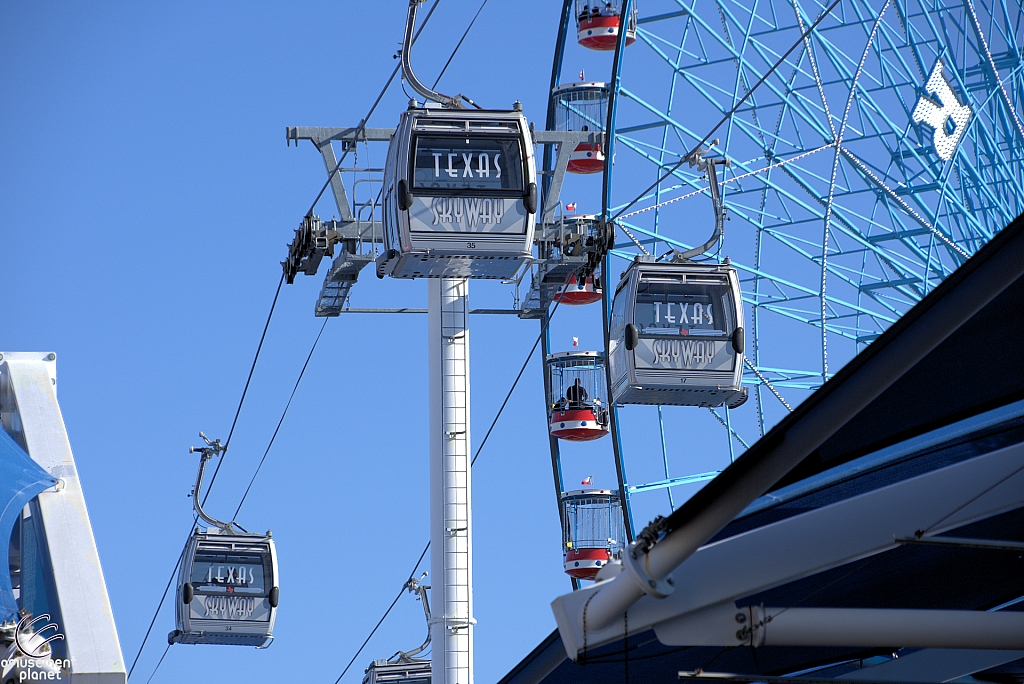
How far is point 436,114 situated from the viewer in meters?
12.4

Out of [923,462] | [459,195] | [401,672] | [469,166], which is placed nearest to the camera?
[923,462]

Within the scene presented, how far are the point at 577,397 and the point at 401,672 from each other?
5703mm

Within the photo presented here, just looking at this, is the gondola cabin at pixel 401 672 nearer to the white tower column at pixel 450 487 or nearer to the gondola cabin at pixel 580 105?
the gondola cabin at pixel 580 105

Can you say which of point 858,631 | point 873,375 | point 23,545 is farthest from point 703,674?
point 23,545

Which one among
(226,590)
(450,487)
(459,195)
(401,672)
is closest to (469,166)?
(459,195)

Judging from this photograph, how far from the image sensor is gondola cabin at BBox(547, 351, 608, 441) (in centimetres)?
2406

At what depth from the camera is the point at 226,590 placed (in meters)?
20.1

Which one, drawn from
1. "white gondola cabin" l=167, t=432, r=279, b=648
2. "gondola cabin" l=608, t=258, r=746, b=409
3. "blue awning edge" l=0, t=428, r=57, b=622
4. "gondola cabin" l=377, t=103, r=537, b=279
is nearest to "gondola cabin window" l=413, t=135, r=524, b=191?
"gondola cabin" l=377, t=103, r=537, b=279

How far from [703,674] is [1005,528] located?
1.59m

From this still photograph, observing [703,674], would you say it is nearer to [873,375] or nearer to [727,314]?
[873,375]

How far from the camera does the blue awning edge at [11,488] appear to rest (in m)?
13.2

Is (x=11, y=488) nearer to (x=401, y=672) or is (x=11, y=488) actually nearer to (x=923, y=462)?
(x=923, y=462)

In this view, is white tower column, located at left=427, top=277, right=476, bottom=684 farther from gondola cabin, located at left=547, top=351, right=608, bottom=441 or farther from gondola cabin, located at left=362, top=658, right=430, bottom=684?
gondola cabin, located at left=362, top=658, right=430, bottom=684

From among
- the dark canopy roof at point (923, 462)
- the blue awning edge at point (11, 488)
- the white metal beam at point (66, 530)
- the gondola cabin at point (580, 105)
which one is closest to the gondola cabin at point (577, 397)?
the gondola cabin at point (580, 105)
